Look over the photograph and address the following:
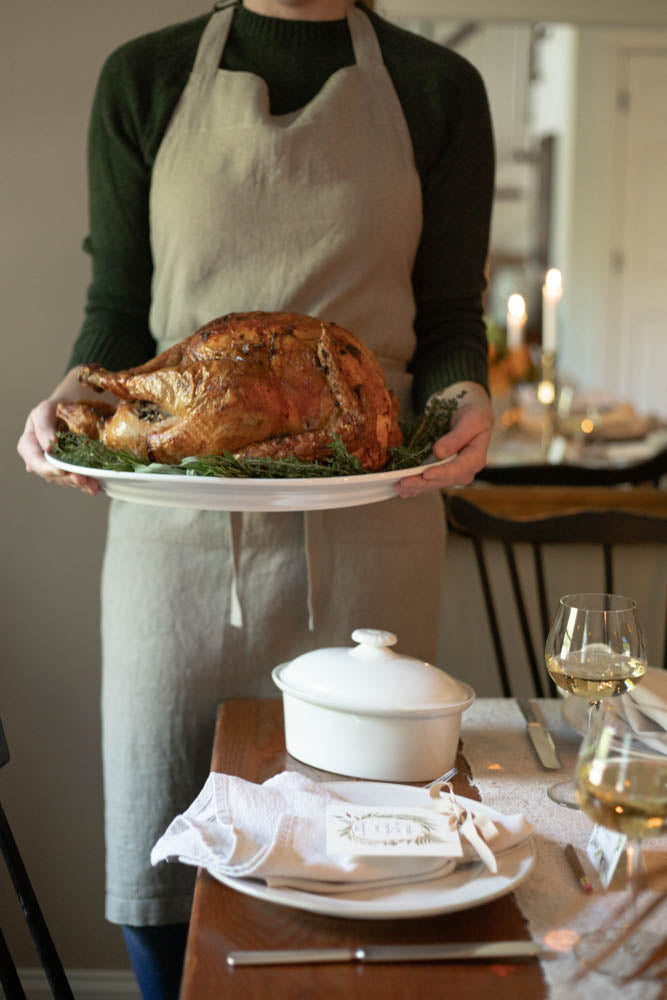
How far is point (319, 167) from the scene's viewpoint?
1329mm

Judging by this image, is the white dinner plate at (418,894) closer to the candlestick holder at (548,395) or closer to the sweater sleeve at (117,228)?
the sweater sleeve at (117,228)

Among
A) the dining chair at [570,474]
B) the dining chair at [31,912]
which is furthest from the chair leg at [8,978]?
the dining chair at [570,474]

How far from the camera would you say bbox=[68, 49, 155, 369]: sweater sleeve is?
1388mm

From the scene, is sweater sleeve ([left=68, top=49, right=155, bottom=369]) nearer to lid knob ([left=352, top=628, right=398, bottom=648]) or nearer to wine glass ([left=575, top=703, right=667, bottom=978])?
lid knob ([left=352, top=628, right=398, bottom=648])

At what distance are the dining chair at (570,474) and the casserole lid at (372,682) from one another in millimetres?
1205

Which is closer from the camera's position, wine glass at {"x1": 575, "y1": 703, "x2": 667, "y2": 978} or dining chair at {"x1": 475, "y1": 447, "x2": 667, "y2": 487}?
wine glass at {"x1": 575, "y1": 703, "x2": 667, "y2": 978}

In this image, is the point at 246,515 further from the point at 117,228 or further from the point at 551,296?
the point at 551,296

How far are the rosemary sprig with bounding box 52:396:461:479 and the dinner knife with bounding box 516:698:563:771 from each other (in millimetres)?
296

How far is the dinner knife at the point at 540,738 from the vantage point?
106 cm

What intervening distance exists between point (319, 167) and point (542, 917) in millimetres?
892

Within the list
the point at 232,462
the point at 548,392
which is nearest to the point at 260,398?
the point at 232,462

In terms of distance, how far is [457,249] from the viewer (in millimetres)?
1404

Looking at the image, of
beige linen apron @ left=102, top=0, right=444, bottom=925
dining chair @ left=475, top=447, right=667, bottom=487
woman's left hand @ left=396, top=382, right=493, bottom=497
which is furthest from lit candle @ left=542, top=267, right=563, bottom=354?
woman's left hand @ left=396, top=382, right=493, bottom=497

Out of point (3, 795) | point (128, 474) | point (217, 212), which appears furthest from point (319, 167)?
point (3, 795)
